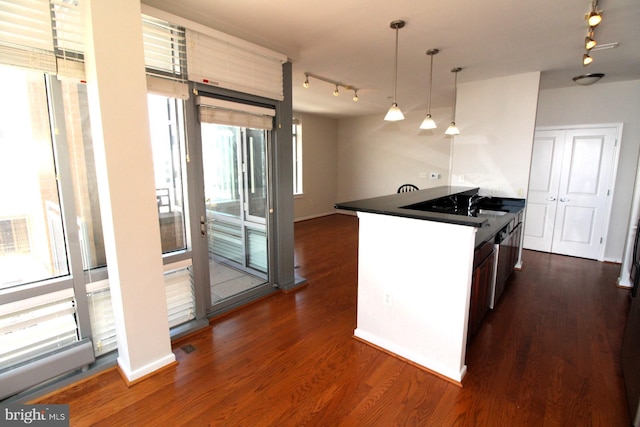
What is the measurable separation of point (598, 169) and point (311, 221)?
17.5 ft

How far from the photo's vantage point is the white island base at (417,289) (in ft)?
6.48

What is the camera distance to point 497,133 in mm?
3916

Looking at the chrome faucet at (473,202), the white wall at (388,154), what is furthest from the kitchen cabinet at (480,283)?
the white wall at (388,154)

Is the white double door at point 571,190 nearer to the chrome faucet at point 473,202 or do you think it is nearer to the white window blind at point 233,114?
the chrome faucet at point 473,202

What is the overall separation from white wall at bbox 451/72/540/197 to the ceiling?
0.61 ft

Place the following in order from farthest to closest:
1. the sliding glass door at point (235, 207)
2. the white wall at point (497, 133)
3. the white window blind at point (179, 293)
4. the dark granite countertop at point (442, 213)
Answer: the white wall at point (497, 133), the sliding glass door at point (235, 207), the white window blind at point (179, 293), the dark granite countertop at point (442, 213)

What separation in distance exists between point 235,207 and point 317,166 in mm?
4568

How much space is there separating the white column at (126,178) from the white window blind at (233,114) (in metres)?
0.64

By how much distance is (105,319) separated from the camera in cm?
220

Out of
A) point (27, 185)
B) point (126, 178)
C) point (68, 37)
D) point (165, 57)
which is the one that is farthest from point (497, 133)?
point (27, 185)

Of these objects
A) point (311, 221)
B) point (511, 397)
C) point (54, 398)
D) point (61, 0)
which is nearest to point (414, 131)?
point (311, 221)

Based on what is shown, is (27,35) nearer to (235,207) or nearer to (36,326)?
(36,326)

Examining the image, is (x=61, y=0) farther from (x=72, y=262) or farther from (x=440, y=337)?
(x=440, y=337)

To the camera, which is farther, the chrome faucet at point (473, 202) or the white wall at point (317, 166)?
the white wall at point (317, 166)
